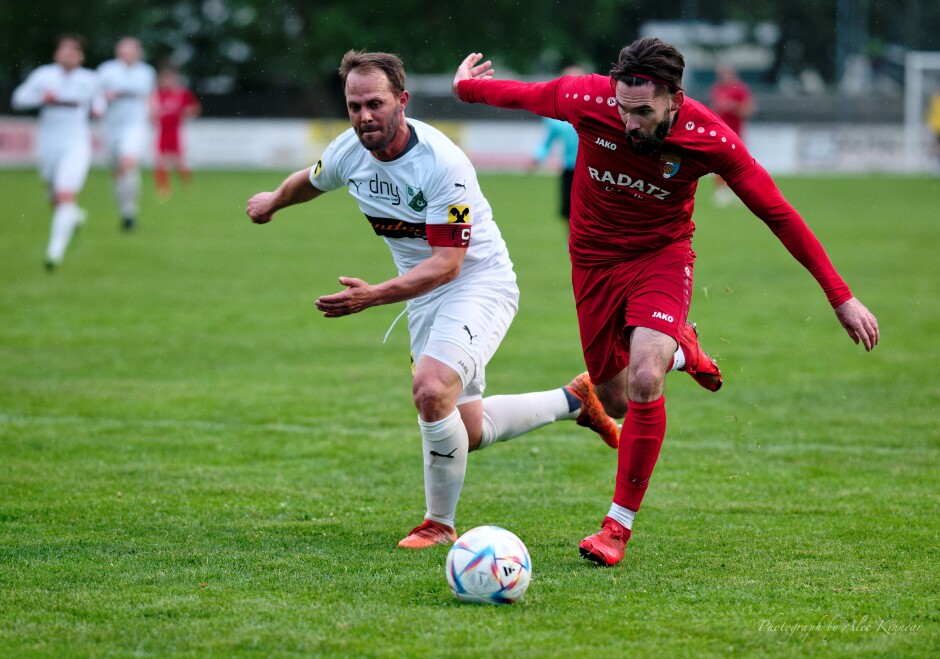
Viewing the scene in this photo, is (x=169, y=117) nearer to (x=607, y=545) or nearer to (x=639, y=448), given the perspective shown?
(x=639, y=448)

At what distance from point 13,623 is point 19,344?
6330mm

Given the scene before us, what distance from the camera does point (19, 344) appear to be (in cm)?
989

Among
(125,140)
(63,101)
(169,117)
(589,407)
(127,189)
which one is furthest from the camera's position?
(169,117)

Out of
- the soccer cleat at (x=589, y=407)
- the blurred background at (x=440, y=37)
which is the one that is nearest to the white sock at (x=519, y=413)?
the soccer cleat at (x=589, y=407)

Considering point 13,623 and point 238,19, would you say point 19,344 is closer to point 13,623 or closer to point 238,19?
point 13,623

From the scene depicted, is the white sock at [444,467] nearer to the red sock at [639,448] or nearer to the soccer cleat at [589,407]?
the red sock at [639,448]

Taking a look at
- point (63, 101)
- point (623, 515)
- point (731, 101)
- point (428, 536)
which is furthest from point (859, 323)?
point (731, 101)

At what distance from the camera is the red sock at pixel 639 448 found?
4.92 m

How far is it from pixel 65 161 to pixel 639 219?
443 inches

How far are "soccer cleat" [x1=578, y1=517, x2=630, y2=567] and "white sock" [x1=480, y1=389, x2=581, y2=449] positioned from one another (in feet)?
3.01

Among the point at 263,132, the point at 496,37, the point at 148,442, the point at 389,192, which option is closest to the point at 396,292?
the point at 389,192

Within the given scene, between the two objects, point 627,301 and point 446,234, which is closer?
point 446,234

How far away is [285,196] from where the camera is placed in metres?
5.66

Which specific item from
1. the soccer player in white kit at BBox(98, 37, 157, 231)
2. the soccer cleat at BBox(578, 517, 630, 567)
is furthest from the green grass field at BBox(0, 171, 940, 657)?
the soccer player in white kit at BBox(98, 37, 157, 231)
